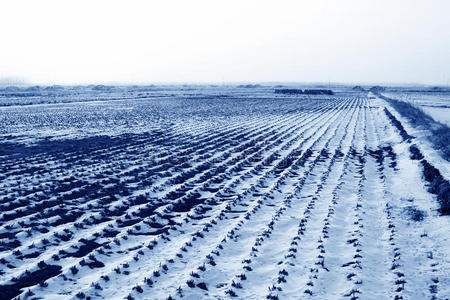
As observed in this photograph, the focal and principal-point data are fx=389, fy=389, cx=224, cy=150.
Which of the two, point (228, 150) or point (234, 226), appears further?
point (228, 150)

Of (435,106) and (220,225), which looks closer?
(220,225)

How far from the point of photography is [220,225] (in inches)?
311

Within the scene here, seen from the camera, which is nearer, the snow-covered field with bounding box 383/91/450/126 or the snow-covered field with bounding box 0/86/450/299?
the snow-covered field with bounding box 0/86/450/299

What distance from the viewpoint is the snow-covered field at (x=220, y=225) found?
5.52m

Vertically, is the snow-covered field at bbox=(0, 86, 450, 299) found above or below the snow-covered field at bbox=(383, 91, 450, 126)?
below

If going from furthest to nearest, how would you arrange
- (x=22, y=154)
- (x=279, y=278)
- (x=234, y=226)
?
1. (x=22, y=154)
2. (x=234, y=226)
3. (x=279, y=278)

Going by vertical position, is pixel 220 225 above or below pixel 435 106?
below

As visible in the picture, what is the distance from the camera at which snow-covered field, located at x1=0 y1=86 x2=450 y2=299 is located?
18.1ft

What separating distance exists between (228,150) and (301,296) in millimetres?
11312

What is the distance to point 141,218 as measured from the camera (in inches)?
322

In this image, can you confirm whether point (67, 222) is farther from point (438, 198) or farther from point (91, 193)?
point (438, 198)

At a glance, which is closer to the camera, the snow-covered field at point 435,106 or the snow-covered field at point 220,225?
the snow-covered field at point 220,225

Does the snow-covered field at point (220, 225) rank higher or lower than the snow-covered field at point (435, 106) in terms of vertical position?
lower

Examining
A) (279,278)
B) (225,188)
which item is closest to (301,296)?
(279,278)
